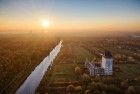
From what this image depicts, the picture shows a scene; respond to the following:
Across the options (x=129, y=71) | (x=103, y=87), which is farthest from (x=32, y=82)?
(x=129, y=71)

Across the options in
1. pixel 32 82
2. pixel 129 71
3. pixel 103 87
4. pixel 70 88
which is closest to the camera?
pixel 103 87

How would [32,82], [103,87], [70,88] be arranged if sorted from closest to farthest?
1. [103,87]
2. [70,88]
3. [32,82]

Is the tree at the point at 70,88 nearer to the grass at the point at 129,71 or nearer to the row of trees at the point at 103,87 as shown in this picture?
the row of trees at the point at 103,87

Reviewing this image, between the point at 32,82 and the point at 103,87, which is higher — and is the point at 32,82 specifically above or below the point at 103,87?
below

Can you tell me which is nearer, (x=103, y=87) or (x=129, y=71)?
(x=103, y=87)

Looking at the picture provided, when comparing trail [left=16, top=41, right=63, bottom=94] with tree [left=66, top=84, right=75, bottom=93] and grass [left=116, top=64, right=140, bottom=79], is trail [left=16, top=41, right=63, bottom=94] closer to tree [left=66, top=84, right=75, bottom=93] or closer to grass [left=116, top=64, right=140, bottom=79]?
tree [left=66, top=84, right=75, bottom=93]

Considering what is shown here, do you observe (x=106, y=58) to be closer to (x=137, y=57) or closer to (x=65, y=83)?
(x=65, y=83)

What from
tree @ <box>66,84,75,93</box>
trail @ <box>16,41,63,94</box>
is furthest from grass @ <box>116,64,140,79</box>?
trail @ <box>16,41,63,94</box>

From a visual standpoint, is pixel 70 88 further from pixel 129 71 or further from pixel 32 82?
pixel 129 71

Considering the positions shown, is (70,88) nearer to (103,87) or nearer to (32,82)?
(103,87)

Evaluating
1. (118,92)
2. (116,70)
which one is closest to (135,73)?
(116,70)

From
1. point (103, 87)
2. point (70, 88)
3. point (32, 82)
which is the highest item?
point (103, 87)
